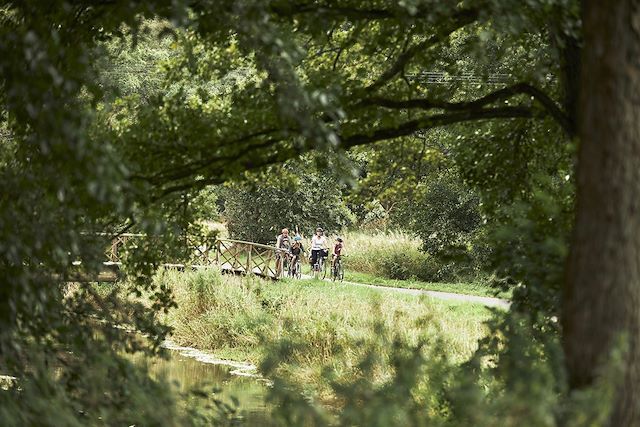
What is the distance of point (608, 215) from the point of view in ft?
16.7

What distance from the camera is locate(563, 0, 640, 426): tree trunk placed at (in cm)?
501

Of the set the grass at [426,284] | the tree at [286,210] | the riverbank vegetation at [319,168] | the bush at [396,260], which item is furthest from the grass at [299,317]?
the tree at [286,210]

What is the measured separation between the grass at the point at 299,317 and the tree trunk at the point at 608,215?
11990mm

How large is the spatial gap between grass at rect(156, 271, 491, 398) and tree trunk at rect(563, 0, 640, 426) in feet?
39.3

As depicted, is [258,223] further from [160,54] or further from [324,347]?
[324,347]

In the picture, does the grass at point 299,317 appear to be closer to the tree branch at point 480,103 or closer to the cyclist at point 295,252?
the cyclist at point 295,252

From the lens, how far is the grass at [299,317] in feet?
60.0

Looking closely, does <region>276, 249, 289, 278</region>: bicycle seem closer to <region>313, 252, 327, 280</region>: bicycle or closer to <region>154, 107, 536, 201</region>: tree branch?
<region>313, 252, 327, 280</region>: bicycle

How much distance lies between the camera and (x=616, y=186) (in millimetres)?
5113

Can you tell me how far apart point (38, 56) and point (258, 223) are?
114ft

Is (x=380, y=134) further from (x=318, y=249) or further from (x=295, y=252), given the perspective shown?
(x=318, y=249)

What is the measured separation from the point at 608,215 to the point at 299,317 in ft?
53.6

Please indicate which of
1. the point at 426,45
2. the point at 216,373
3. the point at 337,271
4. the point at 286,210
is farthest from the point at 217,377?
the point at 286,210

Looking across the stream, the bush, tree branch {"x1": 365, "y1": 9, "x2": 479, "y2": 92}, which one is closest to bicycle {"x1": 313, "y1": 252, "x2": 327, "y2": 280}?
the bush
